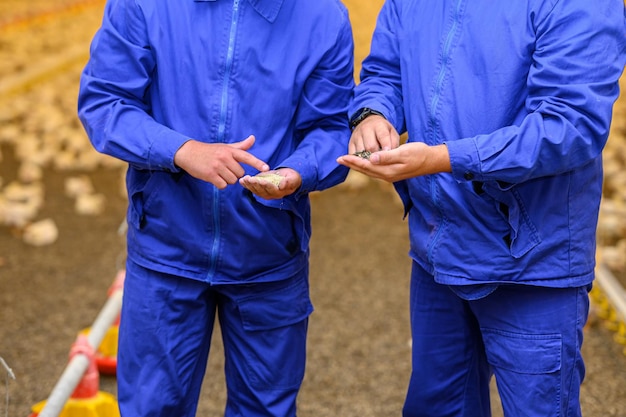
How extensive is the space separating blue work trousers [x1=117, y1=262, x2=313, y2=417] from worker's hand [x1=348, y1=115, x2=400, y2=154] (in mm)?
461

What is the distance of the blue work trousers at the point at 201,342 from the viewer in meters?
2.53

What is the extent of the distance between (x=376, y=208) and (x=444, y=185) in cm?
333

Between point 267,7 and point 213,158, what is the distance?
418mm

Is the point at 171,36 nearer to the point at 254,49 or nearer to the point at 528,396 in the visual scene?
the point at 254,49

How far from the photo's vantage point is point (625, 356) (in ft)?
12.8

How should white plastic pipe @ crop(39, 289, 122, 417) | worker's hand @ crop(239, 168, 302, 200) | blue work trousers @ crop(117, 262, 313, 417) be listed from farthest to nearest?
white plastic pipe @ crop(39, 289, 122, 417) → blue work trousers @ crop(117, 262, 313, 417) → worker's hand @ crop(239, 168, 302, 200)

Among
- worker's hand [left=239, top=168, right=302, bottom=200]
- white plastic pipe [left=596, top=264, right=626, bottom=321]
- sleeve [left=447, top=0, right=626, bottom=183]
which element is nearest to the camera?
sleeve [left=447, top=0, right=626, bottom=183]

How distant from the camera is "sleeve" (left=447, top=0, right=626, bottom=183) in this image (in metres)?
2.15

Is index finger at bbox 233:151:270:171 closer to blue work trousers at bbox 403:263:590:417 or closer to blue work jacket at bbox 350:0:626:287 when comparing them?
blue work jacket at bbox 350:0:626:287

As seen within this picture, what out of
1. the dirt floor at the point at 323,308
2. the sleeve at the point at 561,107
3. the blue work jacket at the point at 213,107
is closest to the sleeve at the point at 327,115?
the blue work jacket at the point at 213,107

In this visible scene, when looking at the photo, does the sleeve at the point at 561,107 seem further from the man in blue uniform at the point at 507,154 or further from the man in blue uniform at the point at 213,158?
the man in blue uniform at the point at 213,158

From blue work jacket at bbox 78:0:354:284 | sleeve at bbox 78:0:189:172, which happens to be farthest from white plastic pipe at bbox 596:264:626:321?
sleeve at bbox 78:0:189:172

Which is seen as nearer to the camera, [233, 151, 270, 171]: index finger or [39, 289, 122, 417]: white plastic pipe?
[233, 151, 270, 171]: index finger

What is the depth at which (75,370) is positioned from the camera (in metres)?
3.11
